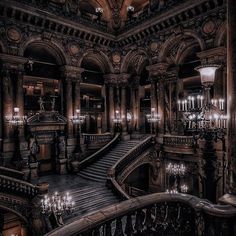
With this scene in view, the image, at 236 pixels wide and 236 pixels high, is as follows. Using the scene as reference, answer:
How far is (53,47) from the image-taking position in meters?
15.6

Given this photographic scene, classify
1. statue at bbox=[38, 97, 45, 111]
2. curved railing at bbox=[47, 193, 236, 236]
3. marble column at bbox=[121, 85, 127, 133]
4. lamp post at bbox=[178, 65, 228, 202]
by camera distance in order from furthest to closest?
marble column at bbox=[121, 85, 127, 133] → statue at bbox=[38, 97, 45, 111] → lamp post at bbox=[178, 65, 228, 202] → curved railing at bbox=[47, 193, 236, 236]

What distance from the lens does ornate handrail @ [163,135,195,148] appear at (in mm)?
13476

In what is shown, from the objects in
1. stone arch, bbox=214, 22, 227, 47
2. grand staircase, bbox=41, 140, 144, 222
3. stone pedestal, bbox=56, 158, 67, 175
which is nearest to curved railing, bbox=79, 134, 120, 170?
grand staircase, bbox=41, 140, 144, 222

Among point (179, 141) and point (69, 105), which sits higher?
point (69, 105)

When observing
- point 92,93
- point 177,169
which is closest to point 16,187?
point 177,169

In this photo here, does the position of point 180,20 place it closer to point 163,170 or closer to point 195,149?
point 195,149

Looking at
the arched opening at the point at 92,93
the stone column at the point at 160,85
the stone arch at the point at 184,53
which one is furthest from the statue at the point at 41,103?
the stone arch at the point at 184,53

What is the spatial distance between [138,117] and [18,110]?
11.2 meters

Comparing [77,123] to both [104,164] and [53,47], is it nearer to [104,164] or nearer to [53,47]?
[104,164]

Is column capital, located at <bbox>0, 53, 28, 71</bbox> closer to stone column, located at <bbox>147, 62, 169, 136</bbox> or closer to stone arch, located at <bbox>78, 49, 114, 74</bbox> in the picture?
stone arch, located at <bbox>78, 49, 114, 74</bbox>

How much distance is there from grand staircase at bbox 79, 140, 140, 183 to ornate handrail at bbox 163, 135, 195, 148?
2.94 meters

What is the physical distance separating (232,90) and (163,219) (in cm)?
244

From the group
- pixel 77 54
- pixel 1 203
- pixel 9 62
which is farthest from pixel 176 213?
pixel 77 54

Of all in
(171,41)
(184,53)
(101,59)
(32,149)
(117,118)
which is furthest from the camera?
(117,118)
